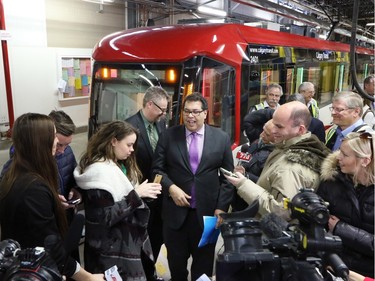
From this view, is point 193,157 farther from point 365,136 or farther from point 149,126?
point 365,136

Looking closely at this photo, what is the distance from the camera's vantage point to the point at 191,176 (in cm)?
277

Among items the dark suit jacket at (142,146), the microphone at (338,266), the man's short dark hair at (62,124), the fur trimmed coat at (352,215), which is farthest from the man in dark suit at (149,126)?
the microphone at (338,266)

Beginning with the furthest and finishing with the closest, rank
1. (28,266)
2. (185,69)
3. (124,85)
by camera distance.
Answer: (124,85)
(185,69)
(28,266)

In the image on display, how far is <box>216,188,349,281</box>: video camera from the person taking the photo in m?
1.04

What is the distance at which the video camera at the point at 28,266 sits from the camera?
3.28ft

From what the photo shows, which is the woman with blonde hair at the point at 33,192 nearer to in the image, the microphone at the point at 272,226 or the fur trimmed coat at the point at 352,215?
the microphone at the point at 272,226

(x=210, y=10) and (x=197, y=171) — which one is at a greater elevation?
(x=210, y=10)

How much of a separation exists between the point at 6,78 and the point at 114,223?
633cm

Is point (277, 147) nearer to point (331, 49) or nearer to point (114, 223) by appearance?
point (114, 223)

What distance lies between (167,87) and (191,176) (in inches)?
68.2

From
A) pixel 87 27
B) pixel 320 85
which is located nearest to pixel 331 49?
pixel 320 85

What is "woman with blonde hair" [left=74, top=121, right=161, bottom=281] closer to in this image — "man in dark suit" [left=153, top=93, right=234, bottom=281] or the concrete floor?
"man in dark suit" [left=153, top=93, right=234, bottom=281]

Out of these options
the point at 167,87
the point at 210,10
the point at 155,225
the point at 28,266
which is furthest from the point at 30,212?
the point at 210,10

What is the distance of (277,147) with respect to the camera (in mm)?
2242
